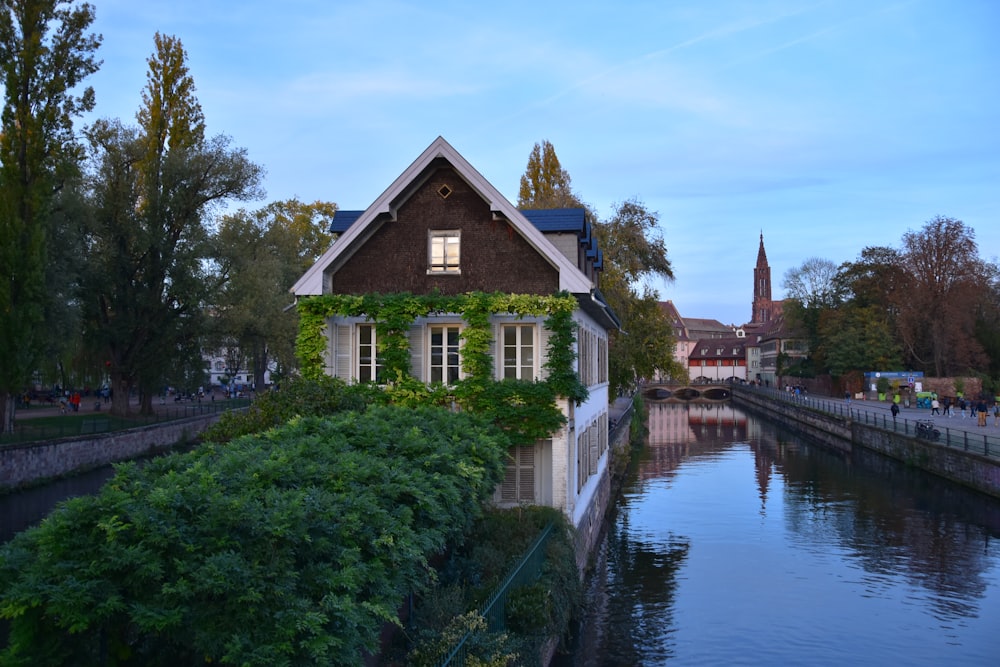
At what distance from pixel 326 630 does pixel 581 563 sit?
50.6 ft

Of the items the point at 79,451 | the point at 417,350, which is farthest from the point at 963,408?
the point at 79,451

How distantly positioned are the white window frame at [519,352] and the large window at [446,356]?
1.22m

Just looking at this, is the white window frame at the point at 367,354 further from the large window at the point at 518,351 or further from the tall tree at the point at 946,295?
the tall tree at the point at 946,295

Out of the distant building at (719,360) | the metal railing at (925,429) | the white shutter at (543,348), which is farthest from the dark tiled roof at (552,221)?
the distant building at (719,360)

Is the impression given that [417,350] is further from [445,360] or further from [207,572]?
[207,572]

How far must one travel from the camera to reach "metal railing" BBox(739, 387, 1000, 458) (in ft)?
127

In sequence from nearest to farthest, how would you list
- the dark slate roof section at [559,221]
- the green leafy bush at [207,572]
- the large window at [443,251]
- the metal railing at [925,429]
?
1. the green leafy bush at [207,572]
2. the large window at [443,251]
3. the dark slate roof section at [559,221]
4. the metal railing at [925,429]

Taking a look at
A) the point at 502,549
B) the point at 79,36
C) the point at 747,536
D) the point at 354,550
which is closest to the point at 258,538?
the point at 354,550

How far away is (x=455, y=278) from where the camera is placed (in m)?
22.4

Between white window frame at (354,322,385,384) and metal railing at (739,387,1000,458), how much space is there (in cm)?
2715

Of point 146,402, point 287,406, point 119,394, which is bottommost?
point 146,402

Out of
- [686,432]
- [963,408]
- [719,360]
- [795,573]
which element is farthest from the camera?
[719,360]

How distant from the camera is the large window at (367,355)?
22859mm

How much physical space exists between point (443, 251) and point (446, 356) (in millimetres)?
2711
